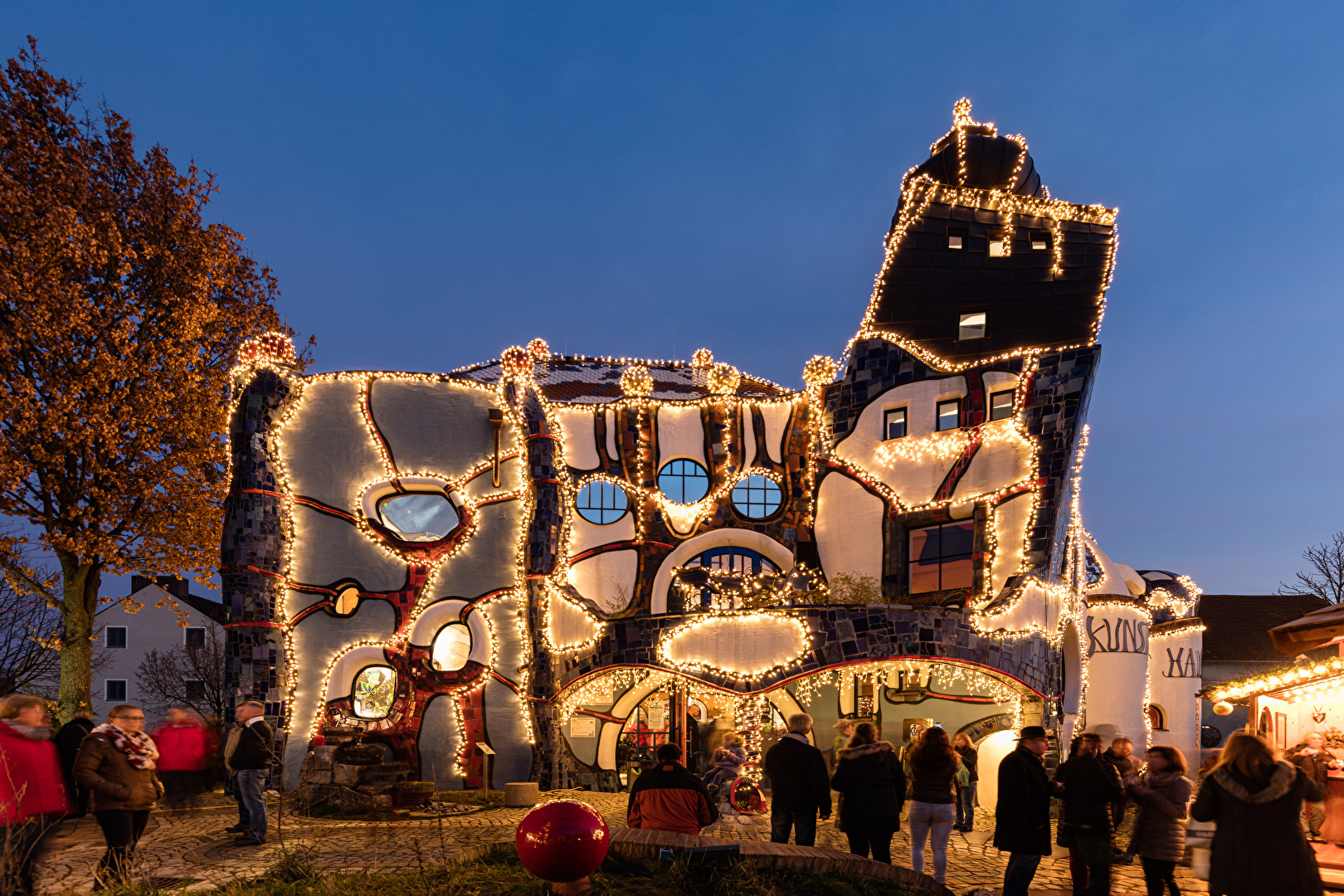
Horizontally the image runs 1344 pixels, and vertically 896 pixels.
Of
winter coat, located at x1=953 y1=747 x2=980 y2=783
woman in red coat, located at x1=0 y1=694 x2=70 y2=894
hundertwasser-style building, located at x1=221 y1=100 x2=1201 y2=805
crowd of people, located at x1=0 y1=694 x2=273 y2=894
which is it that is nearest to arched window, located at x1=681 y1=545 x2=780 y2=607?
hundertwasser-style building, located at x1=221 y1=100 x2=1201 y2=805

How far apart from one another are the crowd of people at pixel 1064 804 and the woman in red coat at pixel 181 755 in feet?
26.6

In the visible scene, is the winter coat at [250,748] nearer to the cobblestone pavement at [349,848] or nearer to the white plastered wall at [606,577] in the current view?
the cobblestone pavement at [349,848]

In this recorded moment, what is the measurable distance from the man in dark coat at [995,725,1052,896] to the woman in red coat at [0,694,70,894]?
244 inches

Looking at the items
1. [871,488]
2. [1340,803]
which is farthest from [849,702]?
[1340,803]

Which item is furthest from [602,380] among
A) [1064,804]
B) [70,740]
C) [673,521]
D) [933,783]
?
[1064,804]

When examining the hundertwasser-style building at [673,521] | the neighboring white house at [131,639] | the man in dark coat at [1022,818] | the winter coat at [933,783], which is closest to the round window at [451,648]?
the hundertwasser-style building at [673,521]

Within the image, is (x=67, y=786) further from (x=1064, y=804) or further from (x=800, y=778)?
(x=1064, y=804)

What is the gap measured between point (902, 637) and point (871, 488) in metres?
4.08

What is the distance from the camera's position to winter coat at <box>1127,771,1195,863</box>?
654 centimetres

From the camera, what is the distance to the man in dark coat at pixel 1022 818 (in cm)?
624

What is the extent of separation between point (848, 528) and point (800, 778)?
29.9 feet

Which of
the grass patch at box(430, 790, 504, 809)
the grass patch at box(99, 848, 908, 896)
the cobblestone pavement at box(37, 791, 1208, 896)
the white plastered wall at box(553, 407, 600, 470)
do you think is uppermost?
the white plastered wall at box(553, 407, 600, 470)

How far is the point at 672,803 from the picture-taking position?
656cm

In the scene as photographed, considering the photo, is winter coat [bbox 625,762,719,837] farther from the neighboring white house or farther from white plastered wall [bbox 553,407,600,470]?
the neighboring white house
